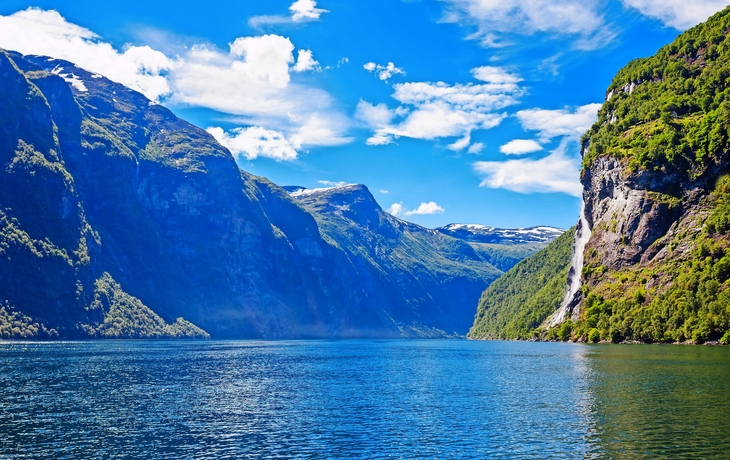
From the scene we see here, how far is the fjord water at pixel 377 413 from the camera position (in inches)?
1767

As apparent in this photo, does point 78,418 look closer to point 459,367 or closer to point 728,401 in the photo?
point 728,401

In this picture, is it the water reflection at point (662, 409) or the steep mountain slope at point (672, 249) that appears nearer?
the water reflection at point (662, 409)

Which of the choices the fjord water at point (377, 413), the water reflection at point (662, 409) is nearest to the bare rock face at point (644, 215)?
the fjord water at point (377, 413)

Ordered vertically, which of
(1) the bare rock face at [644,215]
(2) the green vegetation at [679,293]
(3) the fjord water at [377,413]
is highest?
(1) the bare rock face at [644,215]

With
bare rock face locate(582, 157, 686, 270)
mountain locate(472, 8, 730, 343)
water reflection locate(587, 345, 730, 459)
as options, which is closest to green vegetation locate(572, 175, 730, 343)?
mountain locate(472, 8, 730, 343)

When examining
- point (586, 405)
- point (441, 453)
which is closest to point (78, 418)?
point (441, 453)

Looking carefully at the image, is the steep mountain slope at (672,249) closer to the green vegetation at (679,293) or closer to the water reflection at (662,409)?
the green vegetation at (679,293)

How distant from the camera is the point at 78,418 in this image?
5775cm

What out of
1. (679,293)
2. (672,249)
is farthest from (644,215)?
(679,293)

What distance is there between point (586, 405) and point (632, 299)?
4681 inches

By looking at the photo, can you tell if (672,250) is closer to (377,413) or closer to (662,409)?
(662,409)

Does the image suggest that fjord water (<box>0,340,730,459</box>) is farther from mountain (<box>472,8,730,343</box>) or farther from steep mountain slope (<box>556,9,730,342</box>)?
steep mountain slope (<box>556,9,730,342</box>)

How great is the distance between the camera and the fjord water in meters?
44.9

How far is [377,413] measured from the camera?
6106cm
